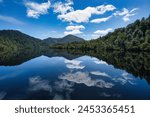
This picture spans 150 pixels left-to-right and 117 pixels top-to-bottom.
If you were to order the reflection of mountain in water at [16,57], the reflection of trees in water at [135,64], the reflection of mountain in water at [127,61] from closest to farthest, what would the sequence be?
the reflection of trees in water at [135,64] → the reflection of mountain in water at [127,61] → the reflection of mountain in water at [16,57]

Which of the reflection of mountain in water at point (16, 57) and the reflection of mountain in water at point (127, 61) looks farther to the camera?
the reflection of mountain in water at point (16, 57)

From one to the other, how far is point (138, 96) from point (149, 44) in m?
80.2

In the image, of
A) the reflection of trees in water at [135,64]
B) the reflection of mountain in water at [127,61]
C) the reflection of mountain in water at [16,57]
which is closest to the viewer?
the reflection of trees in water at [135,64]

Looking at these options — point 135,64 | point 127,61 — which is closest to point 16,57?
point 127,61

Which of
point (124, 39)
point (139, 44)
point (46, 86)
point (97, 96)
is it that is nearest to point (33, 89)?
point (46, 86)

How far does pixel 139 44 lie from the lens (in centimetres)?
10288

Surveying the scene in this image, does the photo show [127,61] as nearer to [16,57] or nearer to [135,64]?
[135,64]

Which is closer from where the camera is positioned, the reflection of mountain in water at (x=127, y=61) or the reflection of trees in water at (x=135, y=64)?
the reflection of trees in water at (x=135, y=64)

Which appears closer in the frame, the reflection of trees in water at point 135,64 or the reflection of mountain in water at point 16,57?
the reflection of trees in water at point 135,64

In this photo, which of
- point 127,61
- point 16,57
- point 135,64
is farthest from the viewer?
point 16,57

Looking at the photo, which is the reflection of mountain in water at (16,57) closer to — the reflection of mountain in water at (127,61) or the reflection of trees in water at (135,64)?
the reflection of mountain in water at (127,61)

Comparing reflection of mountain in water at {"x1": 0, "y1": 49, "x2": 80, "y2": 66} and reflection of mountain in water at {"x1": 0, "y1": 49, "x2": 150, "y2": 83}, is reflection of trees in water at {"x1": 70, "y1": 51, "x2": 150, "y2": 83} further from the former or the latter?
reflection of mountain in water at {"x1": 0, "y1": 49, "x2": 80, "y2": 66}

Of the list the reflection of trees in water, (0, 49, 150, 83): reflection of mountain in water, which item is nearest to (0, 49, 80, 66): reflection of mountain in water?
(0, 49, 150, 83): reflection of mountain in water

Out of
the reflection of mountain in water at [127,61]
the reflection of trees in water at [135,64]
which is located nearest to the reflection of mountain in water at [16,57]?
the reflection of mountain in water at [127,61]
